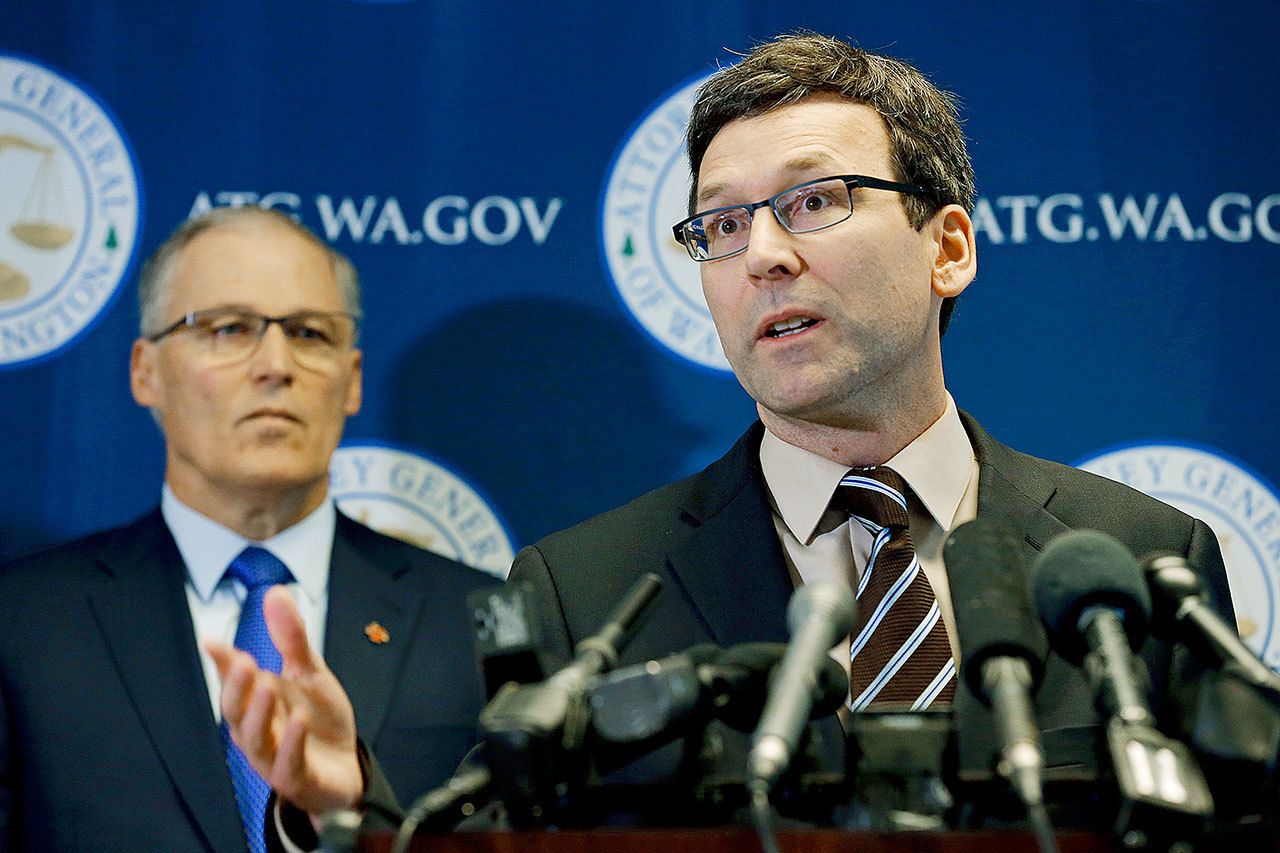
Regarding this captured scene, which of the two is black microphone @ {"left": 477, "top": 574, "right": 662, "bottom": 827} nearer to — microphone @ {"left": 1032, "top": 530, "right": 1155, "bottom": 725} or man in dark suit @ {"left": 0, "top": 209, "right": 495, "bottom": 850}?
microphone @ {"left": 1032, "top": 530, "right": 1155, "bottom": 725}

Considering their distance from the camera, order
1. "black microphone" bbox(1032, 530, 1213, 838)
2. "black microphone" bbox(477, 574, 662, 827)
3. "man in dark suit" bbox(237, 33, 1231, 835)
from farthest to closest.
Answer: "man in dark suit" bbox(237, 33, 1231, 835) < "black microphone" bbox(477, 574, 662, 827) < "black microphone" bbox(1032, 530, 1213, 838)

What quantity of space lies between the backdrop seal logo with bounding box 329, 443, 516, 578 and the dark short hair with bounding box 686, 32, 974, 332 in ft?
2.54

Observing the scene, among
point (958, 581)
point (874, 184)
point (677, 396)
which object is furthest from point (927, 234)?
point (958, 581)

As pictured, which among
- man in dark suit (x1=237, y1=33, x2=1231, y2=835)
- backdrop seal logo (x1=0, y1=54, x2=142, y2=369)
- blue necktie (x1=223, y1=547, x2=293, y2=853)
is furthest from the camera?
backdrop seal logo (x1=0, y1=54, x2=142, y2=369)

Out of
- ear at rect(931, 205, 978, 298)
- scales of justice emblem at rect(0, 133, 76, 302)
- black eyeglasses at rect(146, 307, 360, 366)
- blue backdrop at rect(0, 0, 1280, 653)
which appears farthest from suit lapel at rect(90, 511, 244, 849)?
ear at rect(931, 205, 978, 298)

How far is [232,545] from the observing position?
2707 mm

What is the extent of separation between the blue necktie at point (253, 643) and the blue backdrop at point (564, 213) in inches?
11.0

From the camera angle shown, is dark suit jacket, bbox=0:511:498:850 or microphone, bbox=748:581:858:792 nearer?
microphone, bbox=748:581:858:792

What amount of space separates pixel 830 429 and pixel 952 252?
0.41 m

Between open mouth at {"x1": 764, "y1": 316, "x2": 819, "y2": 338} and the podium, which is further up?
open mouth at {"x1": 764, "y1": 316, "x2": 819, "y2": 338}

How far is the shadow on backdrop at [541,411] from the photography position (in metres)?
2.83

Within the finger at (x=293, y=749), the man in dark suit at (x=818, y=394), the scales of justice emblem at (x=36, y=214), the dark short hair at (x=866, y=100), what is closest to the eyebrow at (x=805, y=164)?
the man in dark suit at (x=818, y=394)

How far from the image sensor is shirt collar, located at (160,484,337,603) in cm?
269

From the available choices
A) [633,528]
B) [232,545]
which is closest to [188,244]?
[232,545]
